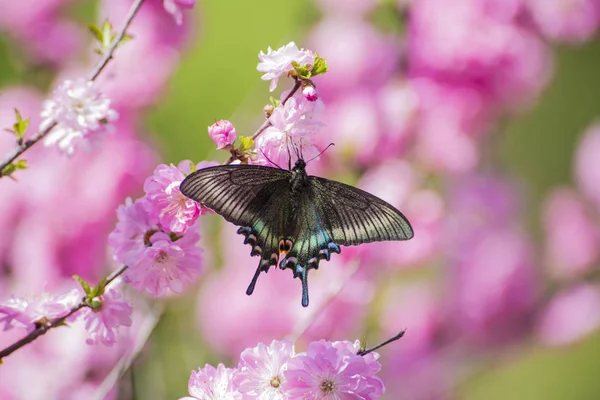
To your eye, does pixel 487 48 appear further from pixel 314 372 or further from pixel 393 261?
pixel 314 372

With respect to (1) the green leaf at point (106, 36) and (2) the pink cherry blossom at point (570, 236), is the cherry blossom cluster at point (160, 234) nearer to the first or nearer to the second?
(1) the green leaf at point (106, 36)

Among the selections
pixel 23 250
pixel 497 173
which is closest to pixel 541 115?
pixel 497 173

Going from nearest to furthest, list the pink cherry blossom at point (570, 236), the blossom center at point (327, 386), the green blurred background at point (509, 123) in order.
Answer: the blossom center at point (327, 386)
the pink cherry blossom at point (570, 236)
the green blurred background at point (509, 123)

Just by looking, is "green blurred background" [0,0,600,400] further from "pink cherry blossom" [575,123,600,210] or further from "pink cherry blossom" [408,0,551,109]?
"pink cherry blossom" [408,0,551,109]

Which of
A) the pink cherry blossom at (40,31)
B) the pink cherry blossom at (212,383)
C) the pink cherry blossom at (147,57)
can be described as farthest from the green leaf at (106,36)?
the pink cherry blossom at (40,31)

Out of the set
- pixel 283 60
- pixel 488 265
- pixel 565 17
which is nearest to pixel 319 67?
pixel 283 60
